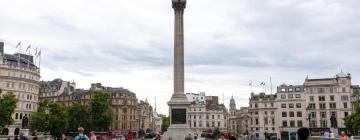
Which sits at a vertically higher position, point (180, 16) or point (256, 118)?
point (180, 16)

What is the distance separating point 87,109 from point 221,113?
61.2m

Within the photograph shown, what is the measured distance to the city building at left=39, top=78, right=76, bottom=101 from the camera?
11931 cm

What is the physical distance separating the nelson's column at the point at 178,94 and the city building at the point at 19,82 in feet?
177

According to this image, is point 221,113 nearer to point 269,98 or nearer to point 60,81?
point 269,98

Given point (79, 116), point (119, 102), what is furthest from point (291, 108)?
point (79, 116)

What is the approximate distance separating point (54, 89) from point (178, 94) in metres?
86.9

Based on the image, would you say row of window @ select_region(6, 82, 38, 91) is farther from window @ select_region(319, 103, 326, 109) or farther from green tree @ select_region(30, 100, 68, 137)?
window @ select_region(319, 103, 326, 109)

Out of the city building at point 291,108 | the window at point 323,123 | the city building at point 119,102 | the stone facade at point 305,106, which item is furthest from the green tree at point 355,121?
the city building at point 119,102

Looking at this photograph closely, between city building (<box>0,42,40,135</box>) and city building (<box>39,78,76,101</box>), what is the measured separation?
24683 mm

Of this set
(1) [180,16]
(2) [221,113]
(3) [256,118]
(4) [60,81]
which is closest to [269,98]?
(3) [256,118]

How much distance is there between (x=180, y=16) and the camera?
50031 millimetres

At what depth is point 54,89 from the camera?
397 ft

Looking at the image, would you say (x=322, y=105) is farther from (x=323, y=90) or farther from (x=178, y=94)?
(x=178, y=94)

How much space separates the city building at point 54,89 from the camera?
11931 centimetres
